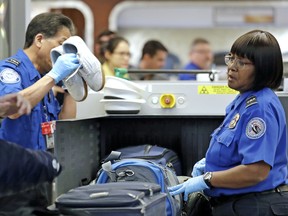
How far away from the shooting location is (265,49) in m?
3.00

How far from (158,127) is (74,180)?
0.62 meters

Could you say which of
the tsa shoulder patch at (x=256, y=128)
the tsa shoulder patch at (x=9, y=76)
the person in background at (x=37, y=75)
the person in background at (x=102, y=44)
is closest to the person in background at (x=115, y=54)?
the person in background at (x=102, y=44)

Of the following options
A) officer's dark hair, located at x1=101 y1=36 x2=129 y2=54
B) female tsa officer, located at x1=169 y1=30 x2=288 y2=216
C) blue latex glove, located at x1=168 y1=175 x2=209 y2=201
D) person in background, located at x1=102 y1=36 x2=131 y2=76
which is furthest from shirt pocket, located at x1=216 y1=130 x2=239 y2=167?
officer's dark hair, located at x1=101 y1=36 x2=129 y2=54

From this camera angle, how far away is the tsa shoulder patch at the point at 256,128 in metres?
2.90

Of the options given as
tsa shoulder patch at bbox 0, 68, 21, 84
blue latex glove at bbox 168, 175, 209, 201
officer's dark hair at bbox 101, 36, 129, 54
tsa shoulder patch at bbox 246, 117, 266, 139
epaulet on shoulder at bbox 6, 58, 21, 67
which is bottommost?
blue latex glove at bbox 168, 175, 209, 201

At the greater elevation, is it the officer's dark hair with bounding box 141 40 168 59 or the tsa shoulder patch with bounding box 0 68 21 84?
the officer's dark hair with bounding box 141 40 168 59

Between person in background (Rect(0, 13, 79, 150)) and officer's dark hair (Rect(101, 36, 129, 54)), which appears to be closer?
person in background (Rect(0, 13, 79, 150))

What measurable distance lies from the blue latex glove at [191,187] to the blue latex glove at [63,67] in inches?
26.2

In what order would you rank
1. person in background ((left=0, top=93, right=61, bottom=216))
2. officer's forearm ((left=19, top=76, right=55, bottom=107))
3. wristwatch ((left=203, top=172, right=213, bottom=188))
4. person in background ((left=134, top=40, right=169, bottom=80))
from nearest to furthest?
person in background ((left=0, top=93, right=61, bottom=216)) → officer's forearm ((left=19, top=76, right=55, bottom=107)) → wristwatch ((left=203, top=172, right=213, bottom=188)) → person in background ((left=134, top=40, right=169, bottom=80))

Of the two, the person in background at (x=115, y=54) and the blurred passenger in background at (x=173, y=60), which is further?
the blurred passenger in background at (x=173, y=60)

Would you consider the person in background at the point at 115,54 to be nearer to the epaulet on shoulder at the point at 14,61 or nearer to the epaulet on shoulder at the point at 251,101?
the epaulet on shoulder at the point at 14,61

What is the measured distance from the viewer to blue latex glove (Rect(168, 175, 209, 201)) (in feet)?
9.97

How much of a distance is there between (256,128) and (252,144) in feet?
0.21

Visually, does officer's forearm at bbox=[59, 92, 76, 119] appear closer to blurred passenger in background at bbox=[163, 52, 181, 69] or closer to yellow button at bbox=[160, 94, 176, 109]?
yellow button at bbox=[160, 94, 176, 109]
